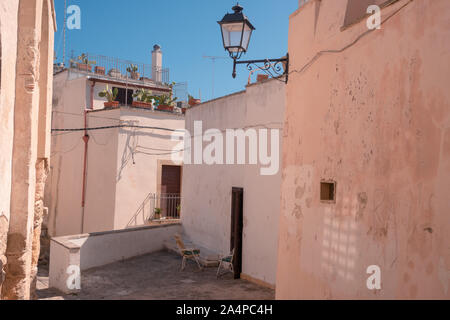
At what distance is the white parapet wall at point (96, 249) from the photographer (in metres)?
9.05

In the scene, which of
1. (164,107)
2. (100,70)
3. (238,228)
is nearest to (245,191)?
(238,228)

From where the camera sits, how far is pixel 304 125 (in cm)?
510

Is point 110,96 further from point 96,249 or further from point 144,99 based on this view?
point 96,249

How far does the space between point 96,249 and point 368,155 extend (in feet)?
30.3

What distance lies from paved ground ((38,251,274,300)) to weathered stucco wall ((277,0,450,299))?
3.81 m

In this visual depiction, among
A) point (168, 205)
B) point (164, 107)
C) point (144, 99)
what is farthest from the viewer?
point (168, 205)

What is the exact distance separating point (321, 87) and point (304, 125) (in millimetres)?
534

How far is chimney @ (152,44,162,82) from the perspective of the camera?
2325 cm

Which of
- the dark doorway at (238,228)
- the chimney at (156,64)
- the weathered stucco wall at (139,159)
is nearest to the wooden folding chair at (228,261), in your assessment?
the dark doorway at (238,228)

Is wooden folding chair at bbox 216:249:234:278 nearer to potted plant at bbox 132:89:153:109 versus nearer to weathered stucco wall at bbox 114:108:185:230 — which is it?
weathered stucco wall at bbox 114:108:185:230

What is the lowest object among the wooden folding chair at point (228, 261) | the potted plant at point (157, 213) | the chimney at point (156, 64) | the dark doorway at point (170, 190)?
the wooden folding chair at point (228, 261)

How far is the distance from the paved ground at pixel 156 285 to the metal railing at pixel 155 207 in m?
4.50

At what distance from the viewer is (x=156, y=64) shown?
23.5 meters

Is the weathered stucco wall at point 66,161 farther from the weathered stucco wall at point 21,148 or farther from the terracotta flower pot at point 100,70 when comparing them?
the weathered stucco wall at point 21,148
